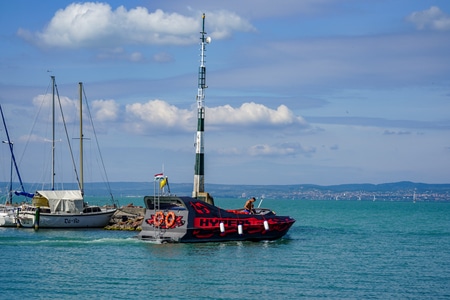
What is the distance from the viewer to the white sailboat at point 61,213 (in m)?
63.6

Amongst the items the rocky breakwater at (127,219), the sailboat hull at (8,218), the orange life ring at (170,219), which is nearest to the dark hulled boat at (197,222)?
the orange life ring at (170,219)

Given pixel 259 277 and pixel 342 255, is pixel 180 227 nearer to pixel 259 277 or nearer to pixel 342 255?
pixel 342 255

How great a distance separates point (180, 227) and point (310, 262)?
9.11 metres

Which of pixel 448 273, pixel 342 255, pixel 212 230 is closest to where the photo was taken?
pixel 448 273

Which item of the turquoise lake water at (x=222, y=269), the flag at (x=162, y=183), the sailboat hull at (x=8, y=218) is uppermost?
the flag at (x=162, y=183)

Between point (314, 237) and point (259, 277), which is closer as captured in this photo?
point (259, 277)

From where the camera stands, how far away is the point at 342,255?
43.9 meters

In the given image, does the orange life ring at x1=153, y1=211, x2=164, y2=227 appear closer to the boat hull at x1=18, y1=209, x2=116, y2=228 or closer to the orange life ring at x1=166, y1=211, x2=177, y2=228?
the orange life ring at x1=166, y1=211, x2=177, y2=228

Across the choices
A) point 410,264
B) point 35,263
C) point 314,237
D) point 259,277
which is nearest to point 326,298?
point 259,277

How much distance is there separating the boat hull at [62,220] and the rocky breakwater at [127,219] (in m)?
1.25

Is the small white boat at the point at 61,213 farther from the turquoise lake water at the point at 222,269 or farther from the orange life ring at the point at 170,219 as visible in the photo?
the orange life ring at the point at 170,219

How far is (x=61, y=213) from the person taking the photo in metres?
64.4

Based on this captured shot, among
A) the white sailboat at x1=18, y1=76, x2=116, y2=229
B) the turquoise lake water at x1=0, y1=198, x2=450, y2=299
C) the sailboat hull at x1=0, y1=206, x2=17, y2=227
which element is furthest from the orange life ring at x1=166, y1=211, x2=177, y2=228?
the sailboat hull at x1=0, y1=206, x2=17, y2=227

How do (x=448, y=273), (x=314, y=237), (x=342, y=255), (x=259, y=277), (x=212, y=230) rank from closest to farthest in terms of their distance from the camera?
(x=259, y=277)
(x=448, y=273)
(x=342, y=255)
(x=212, y=230)
(x=314, y=237)
